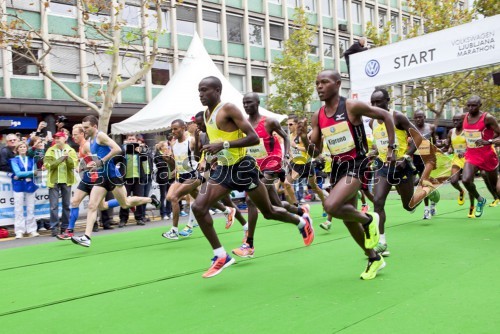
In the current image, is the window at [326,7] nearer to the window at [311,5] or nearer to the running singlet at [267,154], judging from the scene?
the window at [311,5]

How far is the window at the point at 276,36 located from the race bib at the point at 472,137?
94.9 feet

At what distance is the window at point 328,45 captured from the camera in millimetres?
41375

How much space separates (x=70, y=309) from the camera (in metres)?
5.05

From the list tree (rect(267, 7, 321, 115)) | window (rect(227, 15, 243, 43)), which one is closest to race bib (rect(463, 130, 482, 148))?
tree (rect(267, 7, 321, 115))

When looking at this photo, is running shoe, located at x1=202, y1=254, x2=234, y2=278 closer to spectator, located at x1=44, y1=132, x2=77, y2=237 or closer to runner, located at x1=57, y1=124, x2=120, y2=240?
runner, located at x1=57, y1=124, x2=120, y2=240

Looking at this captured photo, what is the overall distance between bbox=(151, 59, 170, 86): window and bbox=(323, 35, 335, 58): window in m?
14.3

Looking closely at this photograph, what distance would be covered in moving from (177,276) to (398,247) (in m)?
3.04

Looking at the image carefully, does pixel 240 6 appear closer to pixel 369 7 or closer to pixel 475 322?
pixel 369 7

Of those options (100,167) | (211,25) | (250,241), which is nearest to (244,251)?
(250,241)

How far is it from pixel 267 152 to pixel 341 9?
37188 mm

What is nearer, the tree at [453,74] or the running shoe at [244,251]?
the running shoe at [244,251]

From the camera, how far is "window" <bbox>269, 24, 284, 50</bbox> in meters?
37.6

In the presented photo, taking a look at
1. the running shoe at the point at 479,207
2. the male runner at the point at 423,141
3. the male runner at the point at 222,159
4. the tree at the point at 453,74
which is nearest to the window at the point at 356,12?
the tree at the point at 453,74

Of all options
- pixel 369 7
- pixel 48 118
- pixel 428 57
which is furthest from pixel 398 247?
pixel 369 7
